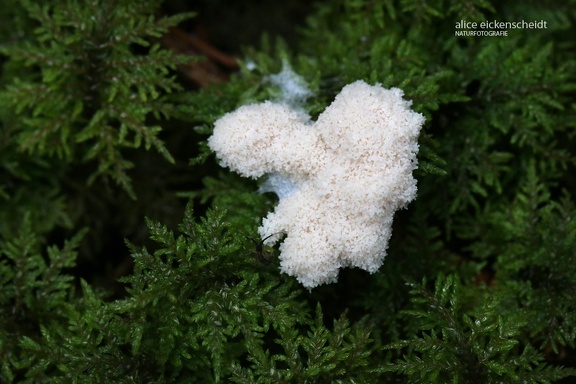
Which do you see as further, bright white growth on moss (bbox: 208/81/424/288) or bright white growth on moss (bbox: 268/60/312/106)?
bright white growth on moss (bbox: 268/60/312/106)

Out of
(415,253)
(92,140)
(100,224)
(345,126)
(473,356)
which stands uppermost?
(92,140)

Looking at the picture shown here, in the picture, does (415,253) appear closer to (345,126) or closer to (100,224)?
(345,126)

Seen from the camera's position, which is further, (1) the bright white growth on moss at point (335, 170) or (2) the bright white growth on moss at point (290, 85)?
(2) the bright white growth on moss at point (290, 85)

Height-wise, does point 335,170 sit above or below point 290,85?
below

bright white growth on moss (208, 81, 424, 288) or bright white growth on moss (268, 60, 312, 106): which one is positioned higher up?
bright white growth on moss (268, 60, 312, 106)

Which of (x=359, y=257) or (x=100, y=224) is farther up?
(x=100, y=224)

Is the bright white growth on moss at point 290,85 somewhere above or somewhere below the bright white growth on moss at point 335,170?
above

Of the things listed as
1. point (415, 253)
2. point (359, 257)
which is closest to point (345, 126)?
point (359, 257)

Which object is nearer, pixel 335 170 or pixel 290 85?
pixel 335 170
